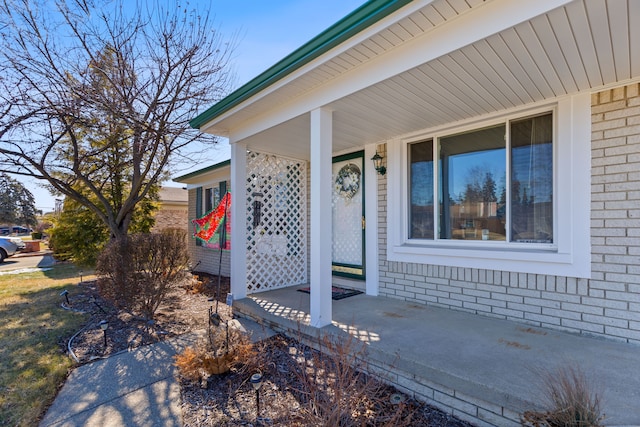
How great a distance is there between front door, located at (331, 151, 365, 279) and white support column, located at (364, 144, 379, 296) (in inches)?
5.9

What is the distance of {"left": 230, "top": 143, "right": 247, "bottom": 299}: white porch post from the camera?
16.2 ft

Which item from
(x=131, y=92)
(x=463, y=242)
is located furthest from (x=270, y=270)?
(x=131, y=92)

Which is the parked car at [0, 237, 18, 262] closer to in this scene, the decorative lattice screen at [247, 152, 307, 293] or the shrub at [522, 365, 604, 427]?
the decorative lattice screen at [247, 152, 307, 293]

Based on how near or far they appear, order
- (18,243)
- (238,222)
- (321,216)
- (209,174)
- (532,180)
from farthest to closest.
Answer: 1. (18,243)
2. (209,174)
3. (238,222)
4. (532,180)
5. (321,216)

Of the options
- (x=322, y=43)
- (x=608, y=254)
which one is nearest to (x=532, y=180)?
(x=608, y=254)

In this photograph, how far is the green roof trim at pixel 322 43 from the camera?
7.70 ft

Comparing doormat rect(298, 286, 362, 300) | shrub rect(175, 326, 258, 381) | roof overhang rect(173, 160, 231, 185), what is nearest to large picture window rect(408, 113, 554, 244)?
doormat rect(298, 286, 362, 300)

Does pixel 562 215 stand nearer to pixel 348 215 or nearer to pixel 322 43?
pixel 322 43

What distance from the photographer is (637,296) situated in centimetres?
291

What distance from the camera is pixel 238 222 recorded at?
16.3 feet

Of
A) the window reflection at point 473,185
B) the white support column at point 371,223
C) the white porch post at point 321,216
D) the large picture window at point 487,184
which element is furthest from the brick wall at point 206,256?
the window reflection at point 473,185

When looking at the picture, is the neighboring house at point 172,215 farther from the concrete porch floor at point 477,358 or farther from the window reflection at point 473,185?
the window reflection at point 473,185

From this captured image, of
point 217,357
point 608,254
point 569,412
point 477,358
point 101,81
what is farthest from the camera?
point 101,81

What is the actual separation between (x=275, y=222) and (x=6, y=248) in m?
15.3
